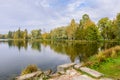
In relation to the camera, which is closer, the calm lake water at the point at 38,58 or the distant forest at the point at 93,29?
the calm lake water at the point at 38,58

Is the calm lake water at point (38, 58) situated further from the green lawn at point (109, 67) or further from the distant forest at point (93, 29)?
Result: the distant forest at point (93, 29)

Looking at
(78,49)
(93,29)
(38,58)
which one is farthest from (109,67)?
(93,29)

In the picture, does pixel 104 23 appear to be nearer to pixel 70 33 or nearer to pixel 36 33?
pixel 70 33

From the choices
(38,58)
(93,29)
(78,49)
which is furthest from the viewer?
(93,29)

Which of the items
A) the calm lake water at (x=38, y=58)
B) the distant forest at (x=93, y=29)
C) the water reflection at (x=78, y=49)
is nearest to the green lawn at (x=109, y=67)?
the calm lake water at (x=38, y=58)

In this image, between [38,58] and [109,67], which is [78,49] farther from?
[109,67]

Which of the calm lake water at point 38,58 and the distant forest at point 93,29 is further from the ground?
the distant forest at point 93,29

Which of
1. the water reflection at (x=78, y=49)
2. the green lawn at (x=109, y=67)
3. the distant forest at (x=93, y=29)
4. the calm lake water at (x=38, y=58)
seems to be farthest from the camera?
the distant forest at (x=93, y=29)

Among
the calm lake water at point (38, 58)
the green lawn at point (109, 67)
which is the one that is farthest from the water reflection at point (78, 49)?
the green lawn at point (109, 67)

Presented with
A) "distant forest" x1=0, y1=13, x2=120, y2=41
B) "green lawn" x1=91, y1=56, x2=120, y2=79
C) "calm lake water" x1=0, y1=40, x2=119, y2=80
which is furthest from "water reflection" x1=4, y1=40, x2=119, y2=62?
"distant forest" x1=0, y1=13, x2=120, y2=41

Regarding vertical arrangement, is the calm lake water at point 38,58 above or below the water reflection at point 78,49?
below

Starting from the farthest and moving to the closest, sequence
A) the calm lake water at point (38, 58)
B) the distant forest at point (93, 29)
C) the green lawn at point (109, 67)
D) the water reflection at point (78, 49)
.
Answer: the distant forest at point (93, 29)
the water reflection at point (78, 49)
the calm lake water at point (38, 58)
the green lawn at point (109, 67)

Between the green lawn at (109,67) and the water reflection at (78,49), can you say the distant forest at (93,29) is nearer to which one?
the water reflection at (78,49)

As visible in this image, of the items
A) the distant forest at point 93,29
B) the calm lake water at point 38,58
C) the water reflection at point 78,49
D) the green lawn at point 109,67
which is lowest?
the calm lake water at point 38,58
